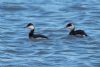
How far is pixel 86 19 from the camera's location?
2716cm

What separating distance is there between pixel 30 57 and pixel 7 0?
1072 cm

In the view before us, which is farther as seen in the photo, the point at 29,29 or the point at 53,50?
the point at 29,29

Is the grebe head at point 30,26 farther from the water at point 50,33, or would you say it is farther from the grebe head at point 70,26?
the grebe head at point 70,26

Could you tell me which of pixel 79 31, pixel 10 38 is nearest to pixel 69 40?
pixel 79 31

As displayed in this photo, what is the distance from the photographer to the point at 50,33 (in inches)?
955

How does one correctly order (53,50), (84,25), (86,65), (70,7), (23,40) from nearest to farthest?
(86,65) → (53,50) → (23,40) → (84,25) → (70,7)

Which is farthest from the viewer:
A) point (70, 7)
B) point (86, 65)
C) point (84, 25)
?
point (70, 7)

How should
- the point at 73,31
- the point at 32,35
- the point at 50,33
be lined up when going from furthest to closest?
the point at 50,33 < the point at 73,31 < the point at 32,35

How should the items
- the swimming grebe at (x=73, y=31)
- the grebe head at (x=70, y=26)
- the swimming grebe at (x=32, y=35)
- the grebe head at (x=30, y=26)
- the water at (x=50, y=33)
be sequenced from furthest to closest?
the grebe head at (x=70, y=26) → the grebe head at (x=30, y=26) → the swimming grebe at (x=73, y=31) → the swimming grebe at (x=32, y=35) → the water at (x=50, y=33)

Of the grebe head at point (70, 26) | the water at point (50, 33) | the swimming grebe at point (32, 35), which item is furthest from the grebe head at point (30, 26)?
the grebe head at point (70, 26)

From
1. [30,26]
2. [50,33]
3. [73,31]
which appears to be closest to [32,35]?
[30,26]

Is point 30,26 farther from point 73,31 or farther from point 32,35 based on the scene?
point 73,31

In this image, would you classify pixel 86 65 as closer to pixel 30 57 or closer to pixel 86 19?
pixel 30 57

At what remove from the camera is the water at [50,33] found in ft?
65.9
